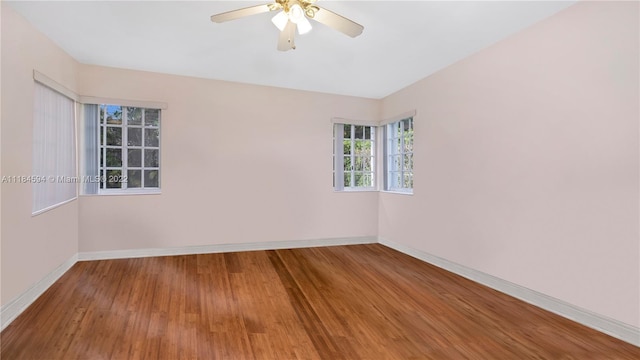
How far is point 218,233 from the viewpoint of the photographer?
14.3 feet

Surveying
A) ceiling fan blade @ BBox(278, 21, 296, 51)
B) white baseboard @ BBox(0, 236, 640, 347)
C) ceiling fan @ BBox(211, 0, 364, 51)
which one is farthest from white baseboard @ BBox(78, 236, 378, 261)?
ceiling fan @ BBox(211, 0, 364, 51)

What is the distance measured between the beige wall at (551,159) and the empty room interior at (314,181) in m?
0.02

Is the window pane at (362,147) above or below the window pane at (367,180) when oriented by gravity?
above

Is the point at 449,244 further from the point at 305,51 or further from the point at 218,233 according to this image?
the point at 218,233

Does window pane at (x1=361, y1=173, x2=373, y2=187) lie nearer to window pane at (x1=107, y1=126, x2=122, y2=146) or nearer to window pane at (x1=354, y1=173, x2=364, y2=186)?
window pane at (x1=354, y1=173, x2=364, y2=186)

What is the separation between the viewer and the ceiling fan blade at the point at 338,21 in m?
2.12

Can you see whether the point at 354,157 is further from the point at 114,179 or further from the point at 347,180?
the point at 114,179

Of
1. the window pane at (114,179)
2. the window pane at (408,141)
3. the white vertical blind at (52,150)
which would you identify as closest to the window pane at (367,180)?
the window pane at (408,141)

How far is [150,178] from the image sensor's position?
4.19m

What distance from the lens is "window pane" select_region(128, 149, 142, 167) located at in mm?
4109

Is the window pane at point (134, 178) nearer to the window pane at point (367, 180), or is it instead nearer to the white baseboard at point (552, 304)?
the window pane at point (367, 180)

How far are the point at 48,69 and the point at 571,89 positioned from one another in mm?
4674

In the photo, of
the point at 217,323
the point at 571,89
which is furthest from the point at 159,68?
the point at 571,89

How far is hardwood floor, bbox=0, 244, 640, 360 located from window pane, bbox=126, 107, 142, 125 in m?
1.83
